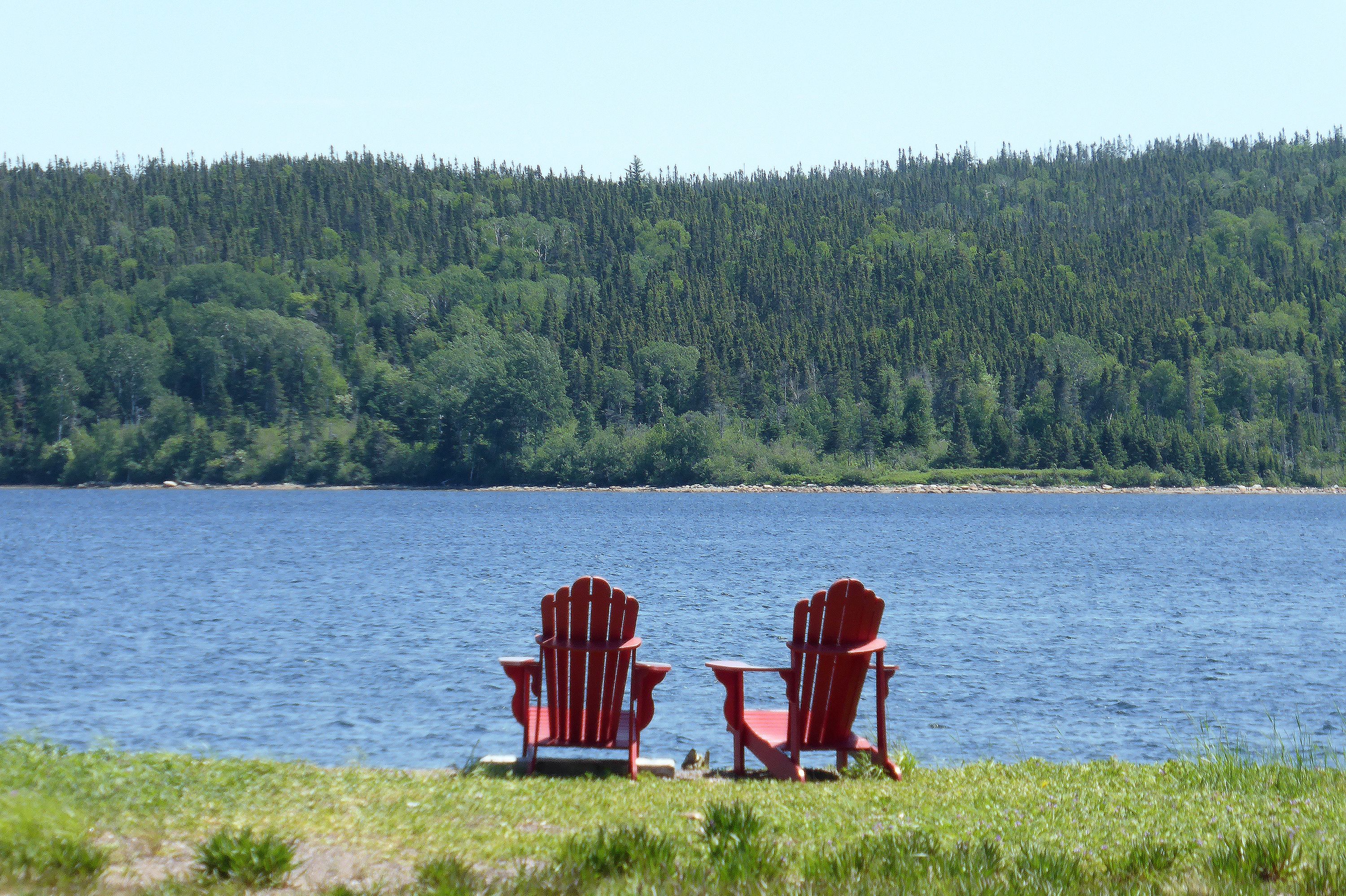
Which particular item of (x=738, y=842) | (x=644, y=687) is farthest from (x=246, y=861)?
(x=644, y=687)

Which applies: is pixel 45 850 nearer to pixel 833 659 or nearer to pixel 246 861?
pixel 246 861

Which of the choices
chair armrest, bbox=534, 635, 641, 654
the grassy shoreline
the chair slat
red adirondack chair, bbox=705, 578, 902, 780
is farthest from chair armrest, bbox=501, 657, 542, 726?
red adirondack chair, bbox=705, 578, 902, 780

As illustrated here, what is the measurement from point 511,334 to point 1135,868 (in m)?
144

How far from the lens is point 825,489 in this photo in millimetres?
121688

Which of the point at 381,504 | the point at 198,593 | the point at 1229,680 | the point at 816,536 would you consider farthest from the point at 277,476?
the point at 1229,680

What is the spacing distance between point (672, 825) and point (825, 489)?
116m

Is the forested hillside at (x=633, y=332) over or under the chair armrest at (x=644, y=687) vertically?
over

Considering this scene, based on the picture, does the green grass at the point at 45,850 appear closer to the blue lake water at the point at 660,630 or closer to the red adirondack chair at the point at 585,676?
the blue lake water at the point at 660,630

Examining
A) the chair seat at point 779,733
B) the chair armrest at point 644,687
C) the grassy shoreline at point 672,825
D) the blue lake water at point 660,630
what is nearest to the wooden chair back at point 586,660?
the chair armrest at point 644,687

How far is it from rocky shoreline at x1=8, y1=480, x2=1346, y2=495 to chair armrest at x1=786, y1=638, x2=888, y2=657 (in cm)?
10892

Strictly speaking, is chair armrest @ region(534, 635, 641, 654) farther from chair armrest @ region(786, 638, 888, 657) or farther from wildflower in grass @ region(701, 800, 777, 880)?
wildflower in grass @ region(701, 800, 777, 880)

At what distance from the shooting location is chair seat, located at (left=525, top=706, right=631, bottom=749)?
8.43 metres

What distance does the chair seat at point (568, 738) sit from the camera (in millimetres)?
8430

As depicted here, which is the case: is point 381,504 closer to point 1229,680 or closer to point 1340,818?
point 1229,680
